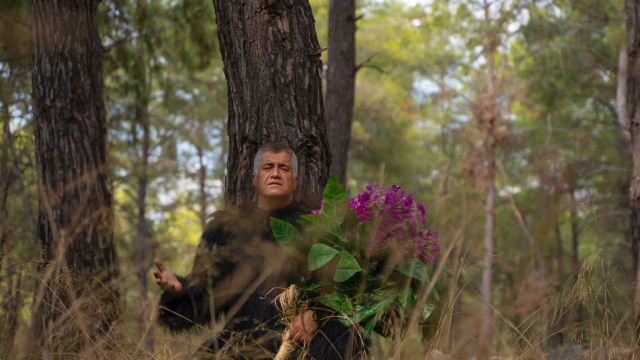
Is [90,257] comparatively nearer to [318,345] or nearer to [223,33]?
[223,33]

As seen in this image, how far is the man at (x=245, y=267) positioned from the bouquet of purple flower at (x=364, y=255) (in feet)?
0.91

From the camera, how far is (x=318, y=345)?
2877 millimetres

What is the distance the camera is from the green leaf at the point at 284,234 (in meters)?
2.75

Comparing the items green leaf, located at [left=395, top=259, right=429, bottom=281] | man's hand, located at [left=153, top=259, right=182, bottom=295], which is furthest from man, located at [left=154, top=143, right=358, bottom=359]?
green leaf, located at [left=395, top=259, right=429, bottom=281]

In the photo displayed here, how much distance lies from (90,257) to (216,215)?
227cm

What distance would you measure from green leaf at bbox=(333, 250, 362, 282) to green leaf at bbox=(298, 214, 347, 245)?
131 millimetres

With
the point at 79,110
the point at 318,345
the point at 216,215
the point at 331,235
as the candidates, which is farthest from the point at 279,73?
the point at 79,110

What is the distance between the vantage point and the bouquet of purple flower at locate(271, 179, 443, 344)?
8.46 feet

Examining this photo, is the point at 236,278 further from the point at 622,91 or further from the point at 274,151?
the point at 622,91

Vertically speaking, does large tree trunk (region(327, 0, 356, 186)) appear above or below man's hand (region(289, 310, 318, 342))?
above

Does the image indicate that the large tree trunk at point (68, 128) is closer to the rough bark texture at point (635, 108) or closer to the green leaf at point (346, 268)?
the green leaf at point (346, 268)

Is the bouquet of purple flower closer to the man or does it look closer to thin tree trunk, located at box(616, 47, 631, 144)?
the man

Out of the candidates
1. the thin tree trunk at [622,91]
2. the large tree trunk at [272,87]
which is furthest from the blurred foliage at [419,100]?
the large tree trunk at [272,87]

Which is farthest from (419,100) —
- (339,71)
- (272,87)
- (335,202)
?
(335,202)
